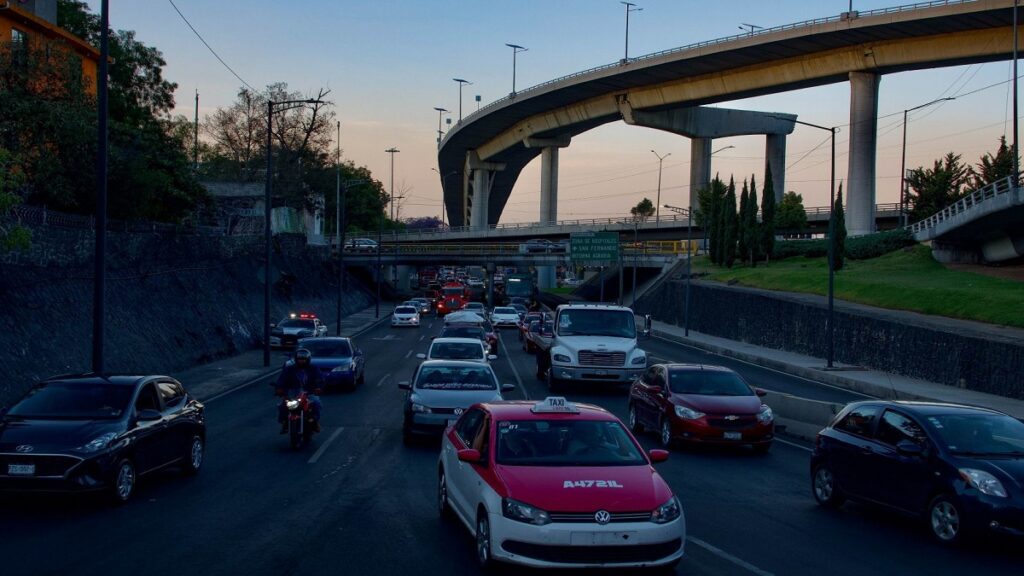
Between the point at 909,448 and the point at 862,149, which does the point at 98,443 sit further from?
the point at 862,149

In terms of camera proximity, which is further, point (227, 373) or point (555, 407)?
point (227, 373)

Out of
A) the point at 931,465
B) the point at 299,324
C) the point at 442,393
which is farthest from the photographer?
the point at 299,324

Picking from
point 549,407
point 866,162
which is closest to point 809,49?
point 866,162

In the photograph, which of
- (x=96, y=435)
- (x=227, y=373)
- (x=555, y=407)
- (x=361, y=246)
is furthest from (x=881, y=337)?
(x=361, y=246)

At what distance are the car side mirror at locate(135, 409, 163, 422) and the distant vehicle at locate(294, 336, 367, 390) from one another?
1273 centimetres

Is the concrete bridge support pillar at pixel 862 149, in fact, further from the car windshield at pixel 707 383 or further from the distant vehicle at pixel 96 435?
the distant vehicle at pixel 96 435

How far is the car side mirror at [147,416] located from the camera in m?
12.6

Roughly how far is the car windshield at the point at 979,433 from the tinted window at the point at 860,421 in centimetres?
94

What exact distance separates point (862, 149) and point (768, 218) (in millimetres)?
8261

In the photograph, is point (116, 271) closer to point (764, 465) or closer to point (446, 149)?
point (764, 465)

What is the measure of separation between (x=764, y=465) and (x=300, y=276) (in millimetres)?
55335

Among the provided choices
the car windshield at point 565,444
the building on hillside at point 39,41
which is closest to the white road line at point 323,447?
the car windshield at point 565,444

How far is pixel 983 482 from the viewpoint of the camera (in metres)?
10.1

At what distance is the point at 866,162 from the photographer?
63.8m
